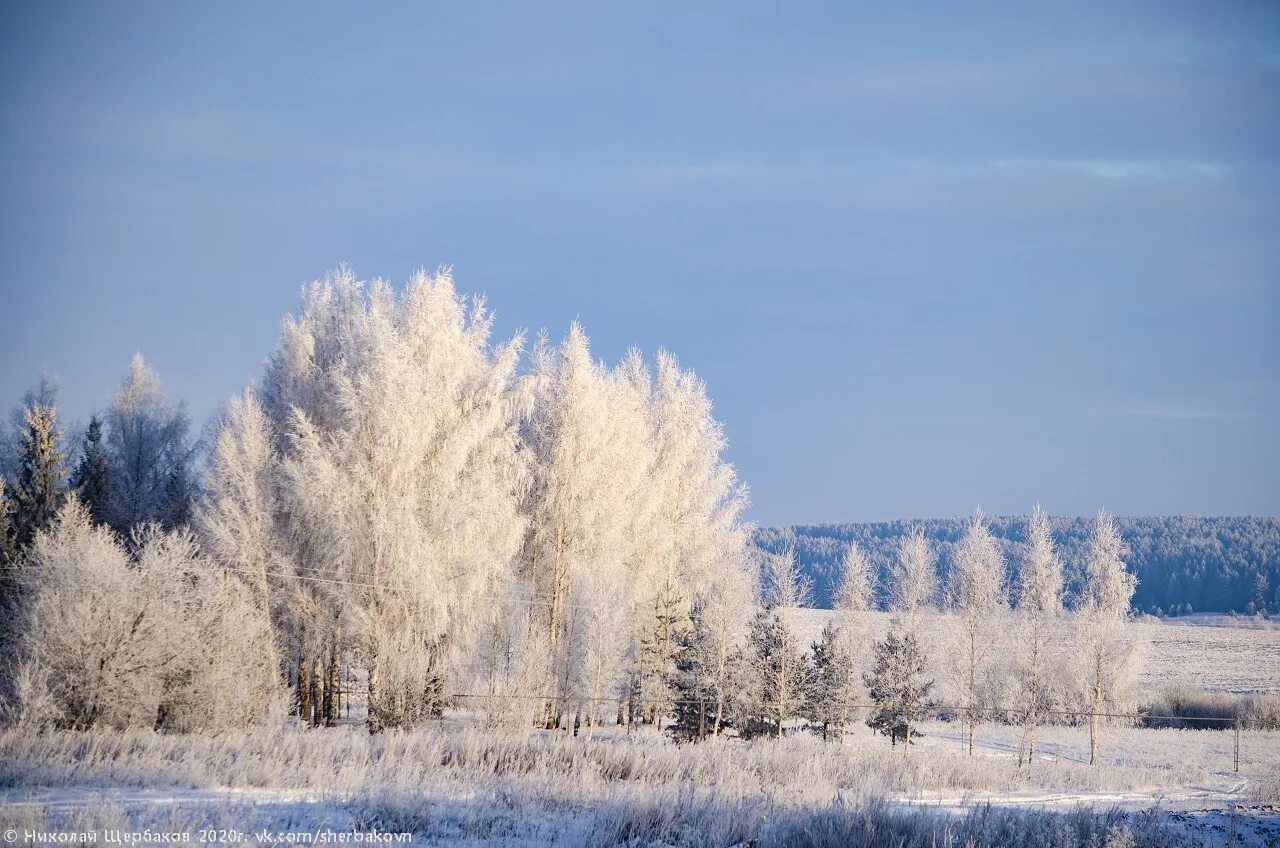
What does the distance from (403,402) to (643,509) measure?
37.5 ft

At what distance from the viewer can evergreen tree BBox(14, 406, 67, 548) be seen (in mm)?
30703

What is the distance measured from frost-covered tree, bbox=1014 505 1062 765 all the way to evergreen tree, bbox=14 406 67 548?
120 feet

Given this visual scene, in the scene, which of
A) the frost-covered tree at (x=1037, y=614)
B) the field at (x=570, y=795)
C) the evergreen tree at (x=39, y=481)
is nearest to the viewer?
the field at (x=570, y=795)

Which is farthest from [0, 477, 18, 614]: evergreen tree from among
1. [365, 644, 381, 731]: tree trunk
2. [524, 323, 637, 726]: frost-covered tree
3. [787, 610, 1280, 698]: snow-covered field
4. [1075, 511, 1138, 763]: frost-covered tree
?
[1075, 511, 1138, 763]: frost-covered tree

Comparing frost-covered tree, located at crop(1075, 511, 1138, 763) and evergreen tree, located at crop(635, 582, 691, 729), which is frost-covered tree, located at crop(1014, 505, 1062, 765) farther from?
evergreen tree, located at crop(635, 582, 691, 729)

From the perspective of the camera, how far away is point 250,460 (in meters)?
26.1

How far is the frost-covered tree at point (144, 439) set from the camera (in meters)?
39.5

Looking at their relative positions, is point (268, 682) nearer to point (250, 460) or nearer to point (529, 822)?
point (250, 460)

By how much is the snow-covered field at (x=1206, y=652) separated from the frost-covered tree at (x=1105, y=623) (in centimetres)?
265

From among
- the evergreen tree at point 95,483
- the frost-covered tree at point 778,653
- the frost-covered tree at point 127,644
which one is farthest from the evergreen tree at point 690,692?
the evergreen tree at point 95,483

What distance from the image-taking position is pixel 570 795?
38.4 ft

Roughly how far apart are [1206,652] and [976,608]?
153ft

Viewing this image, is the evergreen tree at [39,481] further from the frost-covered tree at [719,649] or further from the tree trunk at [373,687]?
the frost-covered tree at [719,649]

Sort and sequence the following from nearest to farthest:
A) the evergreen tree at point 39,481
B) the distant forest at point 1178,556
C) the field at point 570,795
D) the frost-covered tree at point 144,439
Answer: the field at point 570,795
the evergreen tree at point 39,481
the frost-covered tree at point 144,439
the distant forest at point 1178,556
